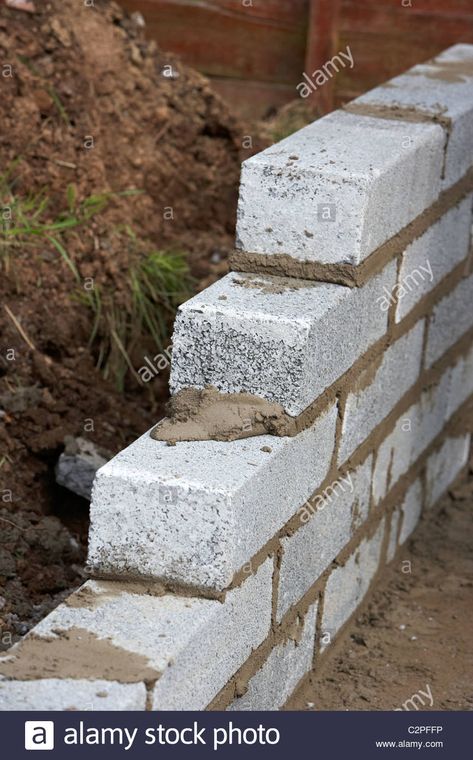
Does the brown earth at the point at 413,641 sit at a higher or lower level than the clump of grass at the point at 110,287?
lower

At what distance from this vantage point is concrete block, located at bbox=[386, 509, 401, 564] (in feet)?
14.6

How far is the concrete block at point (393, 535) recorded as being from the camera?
445 centimetres

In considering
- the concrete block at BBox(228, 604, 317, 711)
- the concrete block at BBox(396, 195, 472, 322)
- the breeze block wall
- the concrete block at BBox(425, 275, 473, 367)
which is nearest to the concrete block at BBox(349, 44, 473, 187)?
the breeze block wall

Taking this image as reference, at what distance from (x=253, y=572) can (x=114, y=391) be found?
5.47ft

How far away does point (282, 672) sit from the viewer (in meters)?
3.49

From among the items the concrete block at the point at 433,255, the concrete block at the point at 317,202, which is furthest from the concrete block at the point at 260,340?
the concrete block at the point at 433,255

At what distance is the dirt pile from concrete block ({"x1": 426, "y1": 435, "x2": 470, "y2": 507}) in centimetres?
111

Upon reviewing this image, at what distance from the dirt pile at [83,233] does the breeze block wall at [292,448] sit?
673 millimetres

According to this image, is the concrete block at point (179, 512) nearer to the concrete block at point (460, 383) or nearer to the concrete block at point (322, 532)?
the concrete block at point (322, 532)

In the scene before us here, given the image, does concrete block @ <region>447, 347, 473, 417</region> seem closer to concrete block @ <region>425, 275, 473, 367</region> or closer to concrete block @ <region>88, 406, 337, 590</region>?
concrete block @ <region>425, 275, 473, 367</region>

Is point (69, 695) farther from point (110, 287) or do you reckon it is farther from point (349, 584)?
point (110, 287)

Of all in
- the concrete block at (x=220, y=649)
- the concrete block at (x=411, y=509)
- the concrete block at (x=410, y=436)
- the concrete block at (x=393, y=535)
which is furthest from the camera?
the concrete block at (x=411, y=509)

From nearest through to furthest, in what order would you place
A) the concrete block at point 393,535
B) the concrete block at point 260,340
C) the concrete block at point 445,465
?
1. the concrete block at point 260,340
2. the concrete block at point 393,535
3. the concrete block at point 445,465

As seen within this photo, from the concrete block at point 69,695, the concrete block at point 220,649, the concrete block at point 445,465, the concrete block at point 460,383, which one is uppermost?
the concrete block at point 69,695
